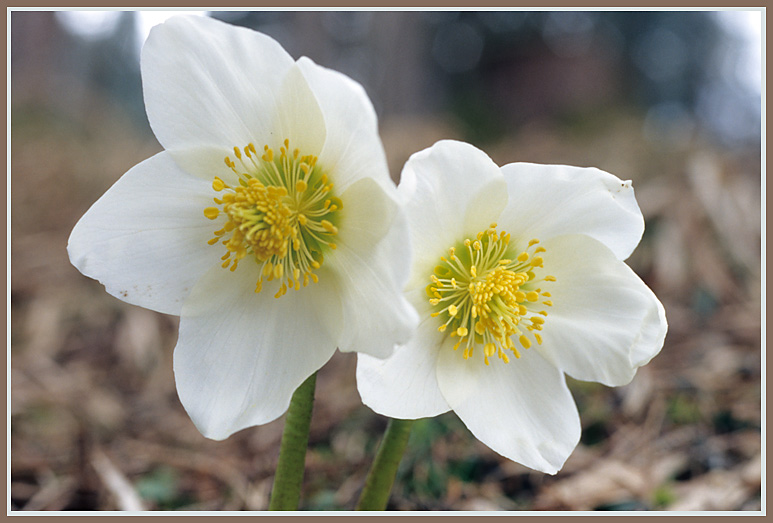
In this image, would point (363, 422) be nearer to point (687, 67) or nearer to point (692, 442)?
point (692, 442)

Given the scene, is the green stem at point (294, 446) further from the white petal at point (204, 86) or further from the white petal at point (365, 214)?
the white petal at point (204, 86)

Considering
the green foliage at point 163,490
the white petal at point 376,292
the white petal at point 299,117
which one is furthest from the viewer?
the green foliage at point 163,490

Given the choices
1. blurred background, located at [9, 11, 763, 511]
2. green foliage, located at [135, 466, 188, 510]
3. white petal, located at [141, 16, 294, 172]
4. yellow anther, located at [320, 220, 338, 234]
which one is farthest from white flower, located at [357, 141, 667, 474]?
green foliage, located at [135, 466, 188, 510]

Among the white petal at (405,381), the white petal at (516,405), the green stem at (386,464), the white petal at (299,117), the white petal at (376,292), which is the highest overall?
the white petal at (299,117)

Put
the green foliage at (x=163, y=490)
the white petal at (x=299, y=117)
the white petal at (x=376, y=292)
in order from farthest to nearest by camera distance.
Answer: the green foliage at (x=163, y=490) → the white petal at (x=299, y=117) → the white petal at (x=376, y=292)

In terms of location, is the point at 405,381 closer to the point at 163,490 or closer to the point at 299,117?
the point at 299,117

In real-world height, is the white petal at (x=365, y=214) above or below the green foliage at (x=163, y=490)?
above

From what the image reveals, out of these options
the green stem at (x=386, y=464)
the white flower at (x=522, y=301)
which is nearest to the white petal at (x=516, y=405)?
the white flower at (x=522, y=301)
